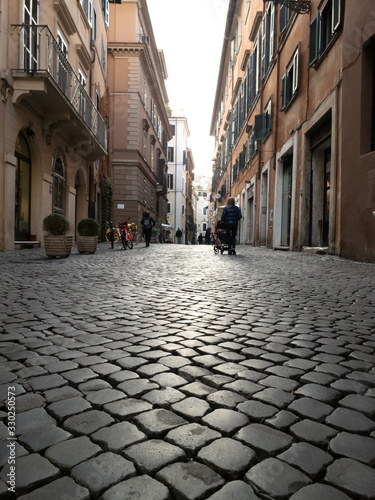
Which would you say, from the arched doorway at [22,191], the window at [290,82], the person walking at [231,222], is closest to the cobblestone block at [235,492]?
the person walking at [231,222]

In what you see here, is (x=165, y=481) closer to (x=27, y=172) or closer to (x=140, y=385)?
(x=140, y=385)

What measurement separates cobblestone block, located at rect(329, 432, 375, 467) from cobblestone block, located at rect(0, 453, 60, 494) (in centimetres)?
93

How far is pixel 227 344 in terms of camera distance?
2637 mm

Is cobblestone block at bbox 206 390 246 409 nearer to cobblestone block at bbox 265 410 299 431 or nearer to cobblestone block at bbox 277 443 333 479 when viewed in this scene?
cobblestone block at bbox 265 410 299 431

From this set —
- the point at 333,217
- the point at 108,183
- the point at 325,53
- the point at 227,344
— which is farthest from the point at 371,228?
the point at 108,183

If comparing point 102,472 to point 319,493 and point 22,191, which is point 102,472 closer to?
point 319,493

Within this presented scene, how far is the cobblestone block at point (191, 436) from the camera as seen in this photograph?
1405mm

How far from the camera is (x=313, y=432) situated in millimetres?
1532

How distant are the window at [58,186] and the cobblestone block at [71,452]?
14.7 m

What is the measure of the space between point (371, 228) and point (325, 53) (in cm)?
525

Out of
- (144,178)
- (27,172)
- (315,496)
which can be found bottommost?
(315,496)

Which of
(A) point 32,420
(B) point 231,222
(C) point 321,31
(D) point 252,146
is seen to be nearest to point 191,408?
(A) point 32,420

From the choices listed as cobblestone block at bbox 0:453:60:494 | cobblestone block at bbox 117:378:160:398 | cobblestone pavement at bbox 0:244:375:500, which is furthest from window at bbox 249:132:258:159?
cobblestone block at bbox 0:453:60:494

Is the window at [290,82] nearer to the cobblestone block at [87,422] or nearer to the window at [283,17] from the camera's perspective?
the window at [283,17]
